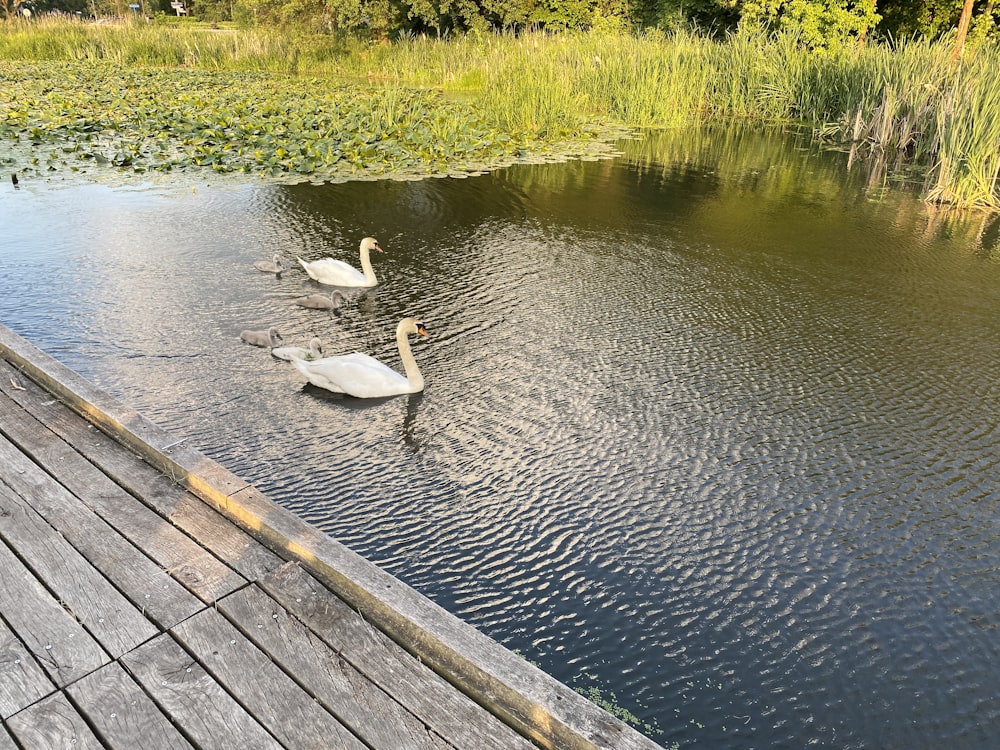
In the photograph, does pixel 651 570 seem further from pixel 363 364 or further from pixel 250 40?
pixel 250 40

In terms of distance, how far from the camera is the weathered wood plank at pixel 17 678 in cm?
221

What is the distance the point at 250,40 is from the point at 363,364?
2148 centimetres

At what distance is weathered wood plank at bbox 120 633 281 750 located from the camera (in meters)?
2.14

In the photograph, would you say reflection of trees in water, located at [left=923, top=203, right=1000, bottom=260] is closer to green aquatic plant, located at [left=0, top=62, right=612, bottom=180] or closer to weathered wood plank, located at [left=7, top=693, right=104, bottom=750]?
green aquatic plant, located at [left=0, top=62, right=612, bottom=180]

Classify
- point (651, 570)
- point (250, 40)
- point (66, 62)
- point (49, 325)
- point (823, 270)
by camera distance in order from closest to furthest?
point (651, 570) → point (49, 325) → point (823, 270) → point (66, 62) → point (250, 40)

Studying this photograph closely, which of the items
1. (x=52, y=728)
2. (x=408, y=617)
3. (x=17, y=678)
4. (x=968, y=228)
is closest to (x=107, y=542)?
(x=17, y=678)

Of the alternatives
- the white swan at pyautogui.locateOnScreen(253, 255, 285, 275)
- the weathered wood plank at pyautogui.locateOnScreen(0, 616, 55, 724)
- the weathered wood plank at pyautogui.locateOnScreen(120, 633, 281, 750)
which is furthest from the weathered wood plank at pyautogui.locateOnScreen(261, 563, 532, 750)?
the white swan at pyautogui.locateOnScreen(253, 255, 285, 275)

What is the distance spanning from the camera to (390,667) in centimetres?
238

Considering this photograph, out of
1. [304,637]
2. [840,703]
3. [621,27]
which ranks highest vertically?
[621,27]

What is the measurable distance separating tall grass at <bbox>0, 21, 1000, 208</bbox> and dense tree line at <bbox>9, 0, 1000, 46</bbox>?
0.88 metres

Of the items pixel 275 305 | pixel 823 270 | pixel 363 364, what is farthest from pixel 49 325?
pixel 823 270

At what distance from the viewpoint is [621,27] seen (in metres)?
25.5

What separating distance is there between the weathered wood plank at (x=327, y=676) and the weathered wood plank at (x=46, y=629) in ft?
1.41

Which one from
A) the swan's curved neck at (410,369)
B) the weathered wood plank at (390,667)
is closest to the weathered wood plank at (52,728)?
the weathered wood plank at (390,667)
